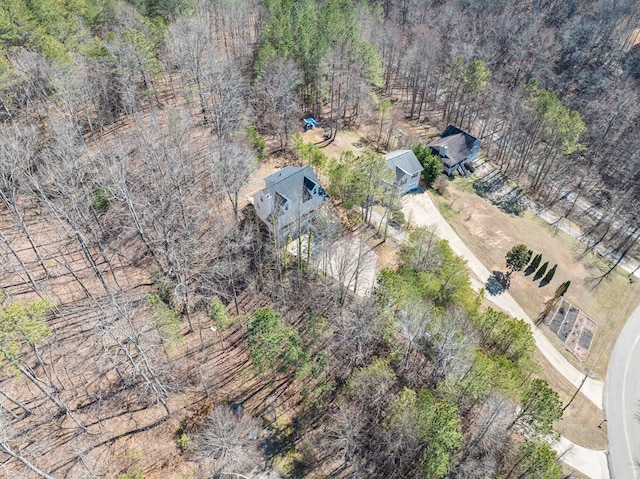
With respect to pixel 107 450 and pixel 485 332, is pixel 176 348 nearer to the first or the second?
pixel 107 450

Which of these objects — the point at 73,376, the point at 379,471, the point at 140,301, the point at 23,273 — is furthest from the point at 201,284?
the point at 379,471

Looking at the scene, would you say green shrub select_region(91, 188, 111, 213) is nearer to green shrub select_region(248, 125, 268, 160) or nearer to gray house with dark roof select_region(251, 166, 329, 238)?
gray house with dark roof select_region(251, 166, 329, 238)

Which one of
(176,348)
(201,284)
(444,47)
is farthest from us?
(444,47)

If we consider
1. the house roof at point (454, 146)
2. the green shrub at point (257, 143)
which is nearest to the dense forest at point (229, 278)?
the green shrub at point (257, 143)

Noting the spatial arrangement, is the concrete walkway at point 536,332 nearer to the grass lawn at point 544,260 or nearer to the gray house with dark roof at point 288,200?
the grass lawn at point 544,260

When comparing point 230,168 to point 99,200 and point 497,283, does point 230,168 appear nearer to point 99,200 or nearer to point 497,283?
point 99,200

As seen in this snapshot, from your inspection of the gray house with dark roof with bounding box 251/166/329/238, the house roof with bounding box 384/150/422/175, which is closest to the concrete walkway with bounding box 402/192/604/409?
the house roof with bounding box 384/150/422/175
